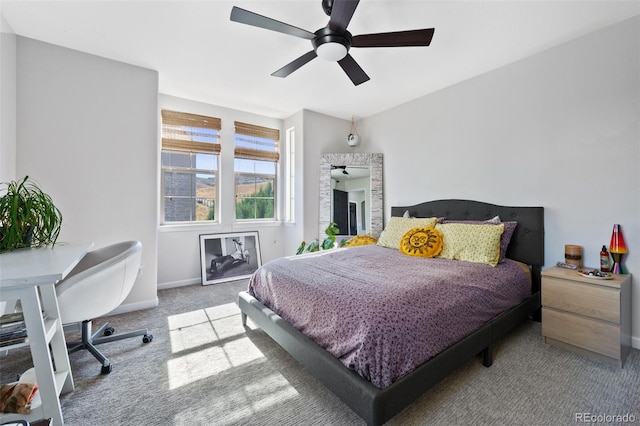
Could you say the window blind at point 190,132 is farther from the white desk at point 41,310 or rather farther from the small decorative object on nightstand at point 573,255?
the small decorative object on nightstand at point 573,255

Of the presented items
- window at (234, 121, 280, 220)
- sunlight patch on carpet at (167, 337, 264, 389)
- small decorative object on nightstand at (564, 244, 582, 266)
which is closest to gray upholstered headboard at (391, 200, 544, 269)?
small decorative object on nightstand at (564, 244, 582, 266)

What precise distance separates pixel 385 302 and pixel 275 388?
35.9 inches

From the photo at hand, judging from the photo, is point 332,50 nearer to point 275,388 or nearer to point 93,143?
point 275,388

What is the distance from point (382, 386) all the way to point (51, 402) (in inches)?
64.7

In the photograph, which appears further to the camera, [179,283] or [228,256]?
[228,256]

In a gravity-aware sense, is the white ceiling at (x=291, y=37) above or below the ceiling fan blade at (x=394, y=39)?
above

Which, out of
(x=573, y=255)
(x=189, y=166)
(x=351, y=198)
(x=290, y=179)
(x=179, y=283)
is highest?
(x=189, y=166)

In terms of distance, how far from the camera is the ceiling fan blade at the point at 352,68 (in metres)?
2.10

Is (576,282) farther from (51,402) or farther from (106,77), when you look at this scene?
(106,77)

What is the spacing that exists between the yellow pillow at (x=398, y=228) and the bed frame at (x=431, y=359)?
42 centimetres

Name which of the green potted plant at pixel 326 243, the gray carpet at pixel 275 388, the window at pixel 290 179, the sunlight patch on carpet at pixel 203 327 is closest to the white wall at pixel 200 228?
the window at pixel 290 179

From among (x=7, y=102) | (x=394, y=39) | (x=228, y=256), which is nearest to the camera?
(x=394, y=39)

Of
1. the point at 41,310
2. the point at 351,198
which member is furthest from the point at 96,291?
the point at 351,198

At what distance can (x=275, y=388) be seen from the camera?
1634mm
